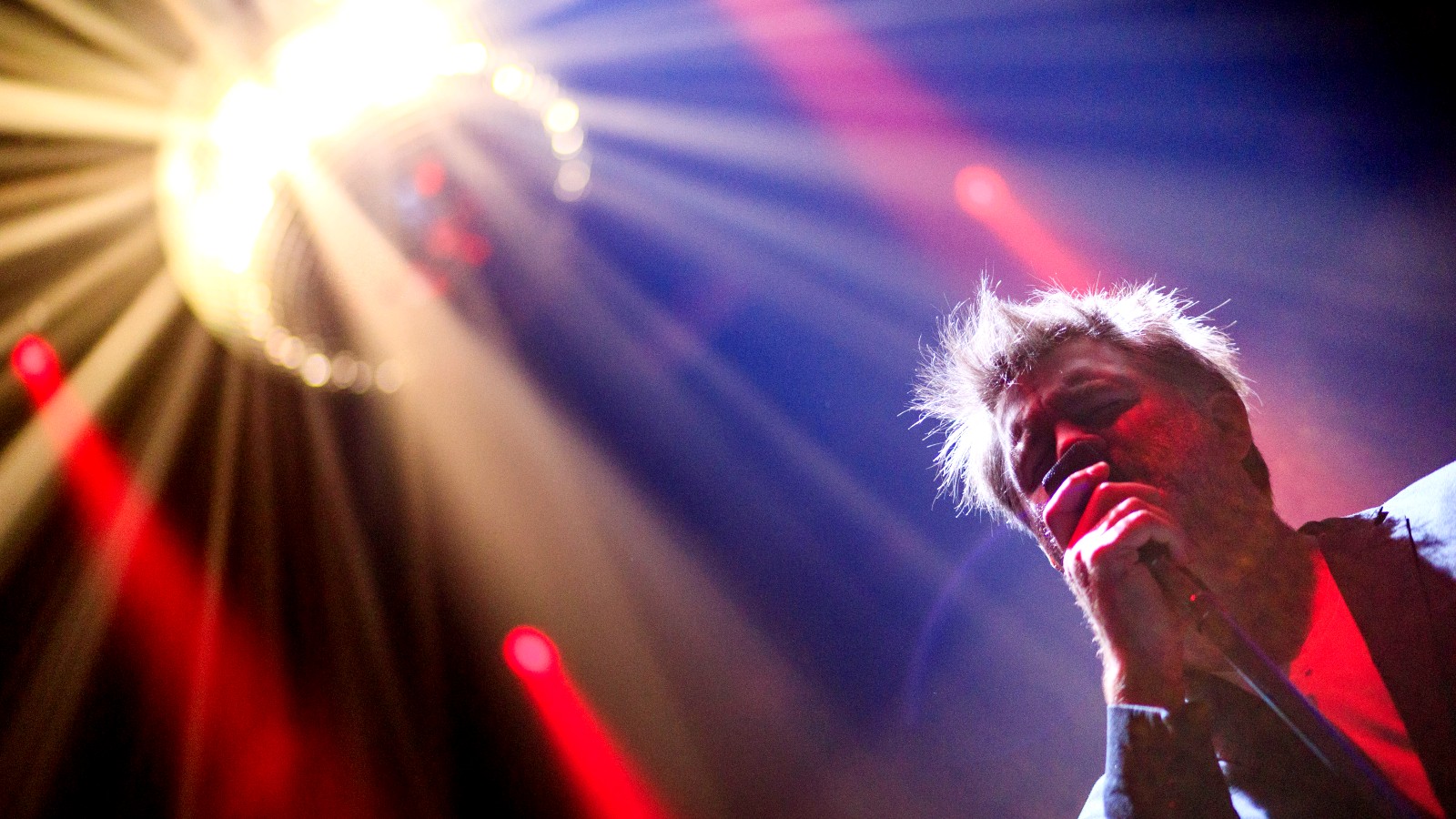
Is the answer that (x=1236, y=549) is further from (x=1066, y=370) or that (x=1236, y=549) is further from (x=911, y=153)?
(x=911, y=153)

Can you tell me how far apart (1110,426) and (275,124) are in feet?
5.28

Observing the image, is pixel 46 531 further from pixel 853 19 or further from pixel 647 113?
pixel 853 19

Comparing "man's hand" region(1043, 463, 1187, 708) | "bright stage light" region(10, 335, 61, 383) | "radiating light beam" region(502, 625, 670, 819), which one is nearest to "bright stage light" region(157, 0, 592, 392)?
"bright stage light" region(10, 335, 61, 383)

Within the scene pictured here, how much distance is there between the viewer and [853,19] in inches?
83.3

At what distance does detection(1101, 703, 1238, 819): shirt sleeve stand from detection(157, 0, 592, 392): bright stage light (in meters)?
1.48

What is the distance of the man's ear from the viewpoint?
149cm

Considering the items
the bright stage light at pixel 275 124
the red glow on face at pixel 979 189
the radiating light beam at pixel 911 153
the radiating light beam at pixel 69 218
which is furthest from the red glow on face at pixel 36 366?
the red glow on face at pixel 979 189

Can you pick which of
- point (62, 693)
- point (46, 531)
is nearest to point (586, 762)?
point (62, 693)

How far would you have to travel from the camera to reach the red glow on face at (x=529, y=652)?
2.25 meters

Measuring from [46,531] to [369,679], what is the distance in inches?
34.8

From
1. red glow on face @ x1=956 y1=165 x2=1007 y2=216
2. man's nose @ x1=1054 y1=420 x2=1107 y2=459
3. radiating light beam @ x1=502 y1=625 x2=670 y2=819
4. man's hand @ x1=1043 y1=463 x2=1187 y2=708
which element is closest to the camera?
man's hand @ x1=1043 y1=463 x2=1187 y2=708

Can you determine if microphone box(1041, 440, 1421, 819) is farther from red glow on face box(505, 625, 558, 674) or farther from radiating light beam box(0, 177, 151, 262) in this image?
radiating light beam box(0, 177, 151, 262)

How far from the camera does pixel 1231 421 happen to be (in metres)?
1.53

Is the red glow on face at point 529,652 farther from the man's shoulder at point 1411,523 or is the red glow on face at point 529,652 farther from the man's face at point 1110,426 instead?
the man's shoulder at point 1411,523
